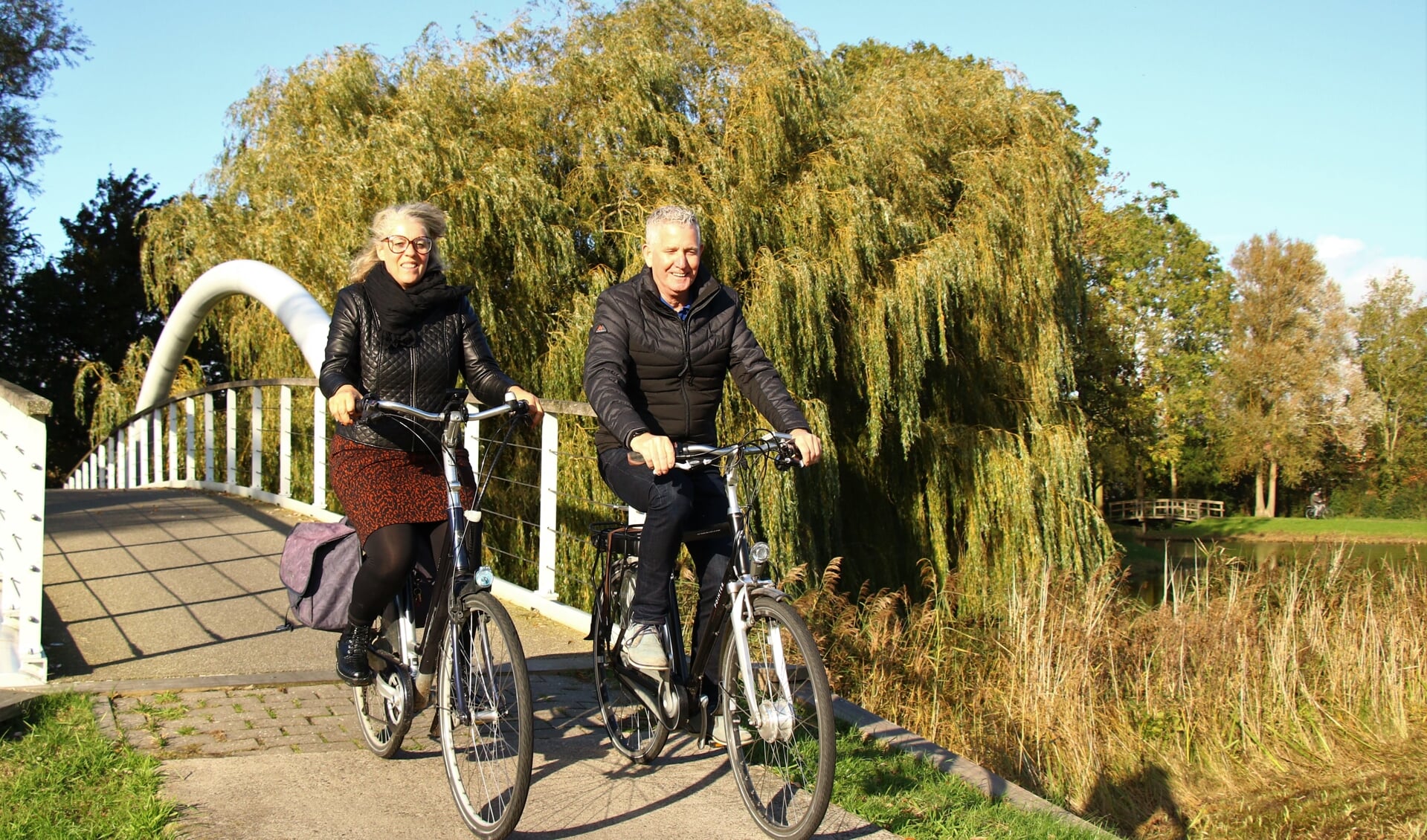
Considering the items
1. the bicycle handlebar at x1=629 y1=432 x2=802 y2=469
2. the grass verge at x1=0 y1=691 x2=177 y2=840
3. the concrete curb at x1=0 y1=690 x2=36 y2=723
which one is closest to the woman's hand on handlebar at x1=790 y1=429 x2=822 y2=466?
the bicycle handlebar at x1=629 y1=432 x2=802 y2=469

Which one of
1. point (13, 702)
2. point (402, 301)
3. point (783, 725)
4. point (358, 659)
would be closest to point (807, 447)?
point (783, 725)

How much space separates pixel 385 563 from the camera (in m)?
3.75

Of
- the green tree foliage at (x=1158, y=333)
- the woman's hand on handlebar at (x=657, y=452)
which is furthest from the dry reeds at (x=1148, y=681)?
the green tree foliage at (x=1158, y=333)

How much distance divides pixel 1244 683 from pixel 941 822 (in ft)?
16.7

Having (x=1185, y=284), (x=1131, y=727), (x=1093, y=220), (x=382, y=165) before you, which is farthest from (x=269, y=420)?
(x=1185, y=284)

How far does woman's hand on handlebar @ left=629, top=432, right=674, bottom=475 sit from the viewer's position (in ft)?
10.8

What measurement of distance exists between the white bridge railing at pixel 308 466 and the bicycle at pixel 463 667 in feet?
5.81

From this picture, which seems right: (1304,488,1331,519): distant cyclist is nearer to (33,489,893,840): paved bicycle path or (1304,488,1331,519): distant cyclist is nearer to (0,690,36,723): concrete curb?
(33,489,893,840): paved bicycle path

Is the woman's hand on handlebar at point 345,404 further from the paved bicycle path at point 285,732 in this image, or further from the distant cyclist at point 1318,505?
the distant cyclist at point 1318,505

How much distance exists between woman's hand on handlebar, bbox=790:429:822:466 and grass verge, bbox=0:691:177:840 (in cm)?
198

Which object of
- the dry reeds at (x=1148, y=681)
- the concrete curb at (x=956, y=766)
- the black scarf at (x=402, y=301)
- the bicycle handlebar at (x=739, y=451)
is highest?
the black scarf at (x=402, y=301)

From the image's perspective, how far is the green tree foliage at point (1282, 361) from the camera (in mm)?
46906

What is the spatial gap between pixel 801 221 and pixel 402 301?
8.91m

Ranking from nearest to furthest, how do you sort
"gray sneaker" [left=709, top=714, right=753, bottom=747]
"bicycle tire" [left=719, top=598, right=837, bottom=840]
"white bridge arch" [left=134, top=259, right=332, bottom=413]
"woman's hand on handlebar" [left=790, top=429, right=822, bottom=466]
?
"bicycle tire" [left=719, top=598, right=837, bottom=840] < "woman's hand on handlebar" [left=790, top=429, right=822, bottom=466] < "gray sneaker" [left=709, top=714, right=753, bottom=747] < "white bridge arch" [left=134, top=259, right=332, bottom=413]
